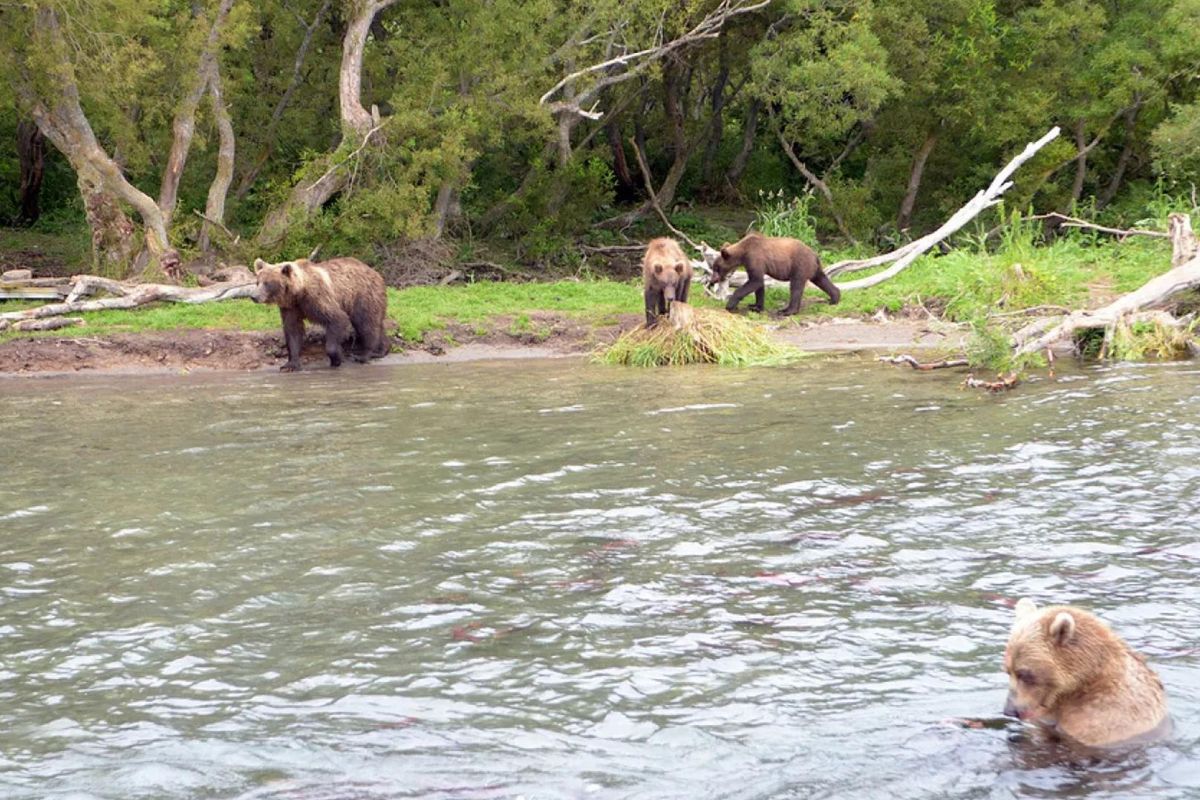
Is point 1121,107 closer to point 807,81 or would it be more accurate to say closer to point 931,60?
point 931,60

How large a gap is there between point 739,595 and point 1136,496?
9.99 feet

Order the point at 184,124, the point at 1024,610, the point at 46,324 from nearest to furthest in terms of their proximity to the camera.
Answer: the point at 1024,610
the point at 46,324
the point at 184,124

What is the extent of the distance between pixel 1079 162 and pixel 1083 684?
23190 millimetres

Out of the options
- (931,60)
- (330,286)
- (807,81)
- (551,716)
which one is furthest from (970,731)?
(931,60)

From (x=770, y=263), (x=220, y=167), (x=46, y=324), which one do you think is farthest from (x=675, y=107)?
(x=46, y=324)

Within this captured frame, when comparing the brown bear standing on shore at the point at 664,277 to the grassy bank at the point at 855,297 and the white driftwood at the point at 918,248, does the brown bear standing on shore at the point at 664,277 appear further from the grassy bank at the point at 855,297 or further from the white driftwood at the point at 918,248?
the white driftwood at the point at 918,248

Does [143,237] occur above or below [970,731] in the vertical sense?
above

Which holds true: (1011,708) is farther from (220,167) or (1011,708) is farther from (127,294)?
(220,167)

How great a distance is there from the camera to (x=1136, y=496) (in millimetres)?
8016

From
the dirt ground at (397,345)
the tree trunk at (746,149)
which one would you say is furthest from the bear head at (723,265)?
the tree trunk at (746,149)

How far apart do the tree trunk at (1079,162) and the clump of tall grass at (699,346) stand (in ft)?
38.1

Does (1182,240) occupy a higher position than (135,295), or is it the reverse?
(1182,240)

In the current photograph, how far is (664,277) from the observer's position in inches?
621

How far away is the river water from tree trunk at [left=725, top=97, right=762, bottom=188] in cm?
1840
